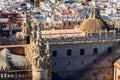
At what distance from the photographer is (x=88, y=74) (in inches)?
2399

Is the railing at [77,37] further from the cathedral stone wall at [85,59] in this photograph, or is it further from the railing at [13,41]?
the railing at [13,41]

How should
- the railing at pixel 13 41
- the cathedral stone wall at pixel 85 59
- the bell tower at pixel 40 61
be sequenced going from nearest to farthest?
the bell tower at pixel 40 61 < the railing at pixel 13 41 < the cathedral stone wall at pixel 85 59

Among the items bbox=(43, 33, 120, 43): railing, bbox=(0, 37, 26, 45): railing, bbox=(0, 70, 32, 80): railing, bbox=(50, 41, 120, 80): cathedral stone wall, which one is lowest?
bbox=(50, 41, 120, 80): cathedral stone wall

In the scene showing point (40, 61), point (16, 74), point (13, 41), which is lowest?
point (16, 74)

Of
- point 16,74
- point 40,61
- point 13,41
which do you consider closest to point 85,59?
A: point 13,41

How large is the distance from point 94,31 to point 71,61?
6472 mm

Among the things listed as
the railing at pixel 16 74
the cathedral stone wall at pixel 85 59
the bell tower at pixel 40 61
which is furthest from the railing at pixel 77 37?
the bell tower at pixel 40 61

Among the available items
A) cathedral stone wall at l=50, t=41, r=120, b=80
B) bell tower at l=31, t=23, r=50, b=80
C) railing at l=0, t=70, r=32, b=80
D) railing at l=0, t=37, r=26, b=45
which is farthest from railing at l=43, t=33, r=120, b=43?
bell tower at l=31, t=23, r=50, b=80

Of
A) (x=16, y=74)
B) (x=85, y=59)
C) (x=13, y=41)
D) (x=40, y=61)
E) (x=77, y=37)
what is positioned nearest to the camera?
(x=40, y=61)

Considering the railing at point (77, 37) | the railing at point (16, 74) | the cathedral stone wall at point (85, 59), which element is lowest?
the cathedral stone wall at point (85, 59)

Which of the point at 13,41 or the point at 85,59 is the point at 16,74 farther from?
the point at 85,59

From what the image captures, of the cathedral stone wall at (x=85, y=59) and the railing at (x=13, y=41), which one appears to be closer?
the railing at (x=13, y=41)

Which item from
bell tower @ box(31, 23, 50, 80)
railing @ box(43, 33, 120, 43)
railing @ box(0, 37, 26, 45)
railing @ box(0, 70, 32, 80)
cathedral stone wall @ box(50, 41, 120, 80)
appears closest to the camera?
bell tower @ box(31, 23, 50, 80)

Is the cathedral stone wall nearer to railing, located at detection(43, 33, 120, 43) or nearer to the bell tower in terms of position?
railing, located at detection(43, 33, 120, 43)
